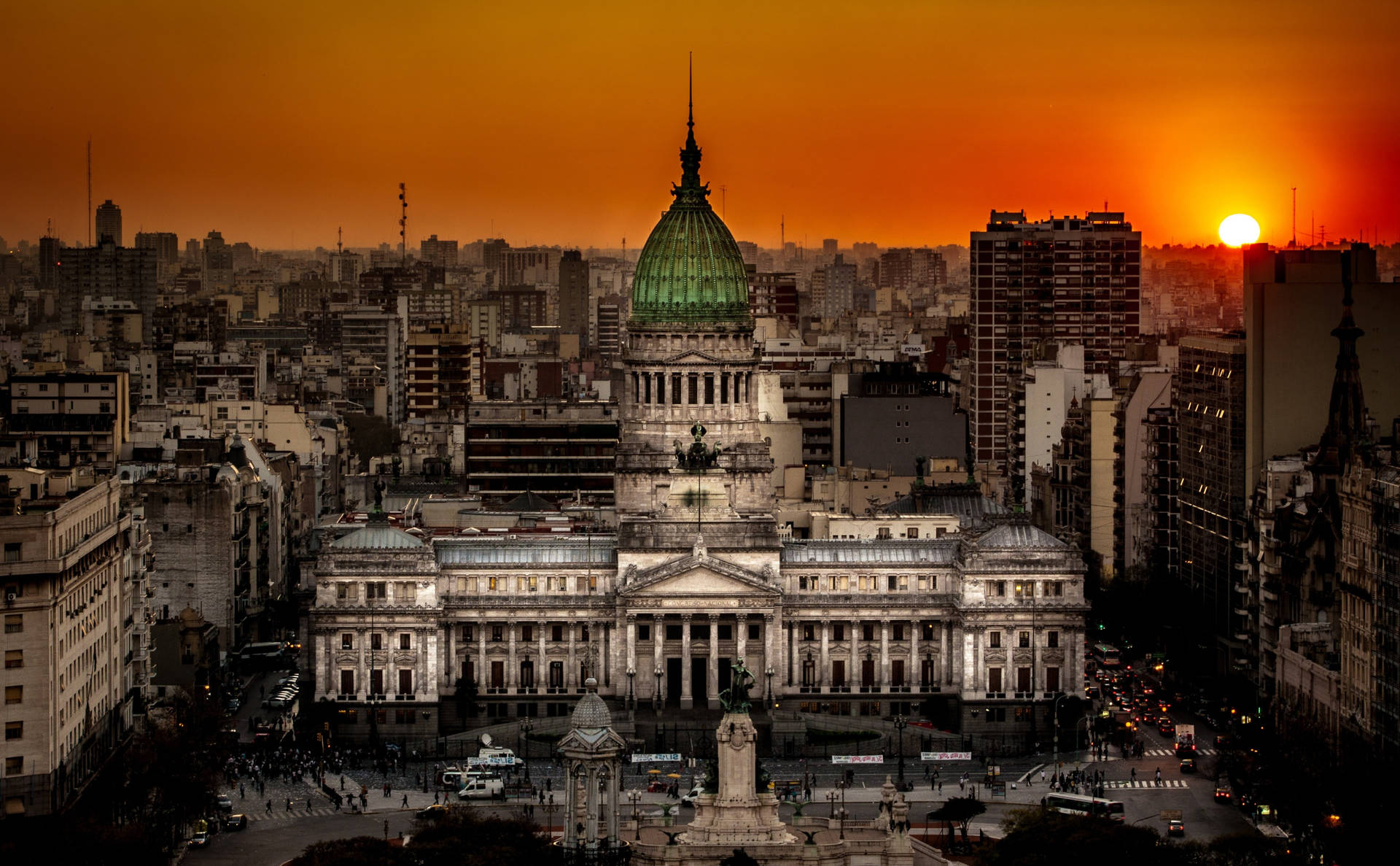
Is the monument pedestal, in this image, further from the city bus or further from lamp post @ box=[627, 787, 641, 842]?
the city bus

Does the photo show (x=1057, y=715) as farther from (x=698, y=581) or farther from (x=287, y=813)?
(x=287, y=813)

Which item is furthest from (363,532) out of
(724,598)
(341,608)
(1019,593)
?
(1019,593)

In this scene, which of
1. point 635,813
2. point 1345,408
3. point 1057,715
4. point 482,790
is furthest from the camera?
point 1057,715

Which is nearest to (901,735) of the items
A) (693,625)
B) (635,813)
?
(693,625)

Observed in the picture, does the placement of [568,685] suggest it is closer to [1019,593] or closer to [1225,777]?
[1019,593]

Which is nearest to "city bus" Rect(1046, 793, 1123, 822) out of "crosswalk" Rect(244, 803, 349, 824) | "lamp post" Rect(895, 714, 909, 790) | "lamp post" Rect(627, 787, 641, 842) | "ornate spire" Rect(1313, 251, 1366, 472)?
"lamp post" Rect(895, 714, 909, 790)

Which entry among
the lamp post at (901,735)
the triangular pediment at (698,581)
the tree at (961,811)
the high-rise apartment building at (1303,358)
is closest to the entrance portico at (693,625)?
the triangular pediment at (698,581)
